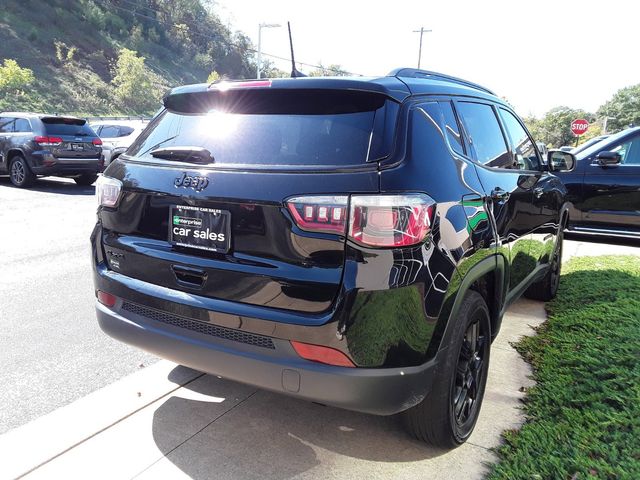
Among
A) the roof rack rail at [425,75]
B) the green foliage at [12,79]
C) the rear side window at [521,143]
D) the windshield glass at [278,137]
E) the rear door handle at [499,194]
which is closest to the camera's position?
the windshield glass at [278,137]

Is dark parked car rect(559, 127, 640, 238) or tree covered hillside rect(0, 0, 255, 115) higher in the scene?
tree covered hillside rect(0, 0, 255, 115)

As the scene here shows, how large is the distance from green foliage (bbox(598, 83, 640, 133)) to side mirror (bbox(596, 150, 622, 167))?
188 feet

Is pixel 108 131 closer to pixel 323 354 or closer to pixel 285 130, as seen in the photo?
pixel 285 130

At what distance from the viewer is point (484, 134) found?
3.14 m

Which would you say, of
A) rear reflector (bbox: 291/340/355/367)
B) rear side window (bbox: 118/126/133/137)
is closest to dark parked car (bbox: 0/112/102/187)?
rear side window (bbox: 118/126/133/137)

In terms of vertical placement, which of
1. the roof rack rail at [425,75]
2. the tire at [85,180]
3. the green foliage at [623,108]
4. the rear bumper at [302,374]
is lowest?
the tire at [85,180]

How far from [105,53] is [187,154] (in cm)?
6840

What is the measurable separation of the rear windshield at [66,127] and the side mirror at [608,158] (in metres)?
11.0

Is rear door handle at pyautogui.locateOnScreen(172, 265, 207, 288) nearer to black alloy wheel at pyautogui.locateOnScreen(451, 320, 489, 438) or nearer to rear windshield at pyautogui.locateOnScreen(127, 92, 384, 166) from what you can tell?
rear windshield at pyautogui.locateOnScreen(127, 92, 384, 166)

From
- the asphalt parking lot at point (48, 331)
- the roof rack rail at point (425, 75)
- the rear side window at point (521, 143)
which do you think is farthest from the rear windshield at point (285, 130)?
the rear side window at point (521, 143)

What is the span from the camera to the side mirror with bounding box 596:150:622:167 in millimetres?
6793

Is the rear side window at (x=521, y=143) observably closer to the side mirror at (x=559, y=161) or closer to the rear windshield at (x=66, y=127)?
the side mirror at (x=559, y=161)

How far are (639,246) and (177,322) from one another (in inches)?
300

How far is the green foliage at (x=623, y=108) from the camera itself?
57.6 m
